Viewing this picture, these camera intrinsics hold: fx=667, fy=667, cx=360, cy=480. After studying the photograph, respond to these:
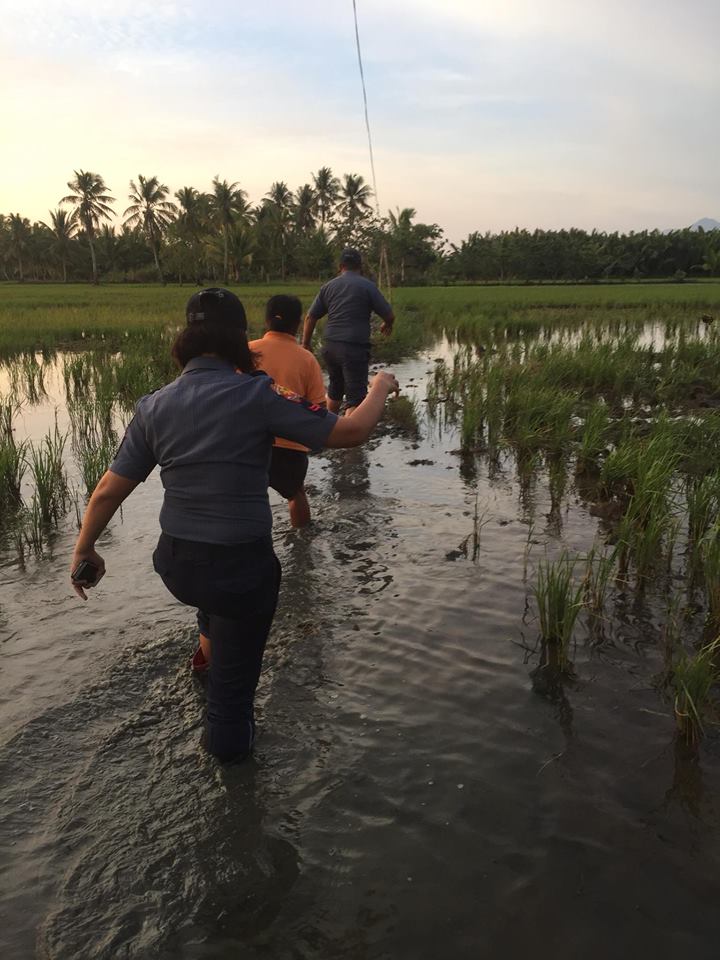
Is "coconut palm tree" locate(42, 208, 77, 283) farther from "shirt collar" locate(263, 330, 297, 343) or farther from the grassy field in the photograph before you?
"shirt collar" locate(263, 330, 297, 343)

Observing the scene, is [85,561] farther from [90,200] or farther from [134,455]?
[90,200]

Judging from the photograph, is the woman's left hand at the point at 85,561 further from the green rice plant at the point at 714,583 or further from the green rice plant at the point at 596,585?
the green rice plant at the point at 714,583

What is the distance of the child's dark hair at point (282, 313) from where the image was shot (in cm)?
439

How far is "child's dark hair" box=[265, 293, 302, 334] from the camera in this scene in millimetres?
4387

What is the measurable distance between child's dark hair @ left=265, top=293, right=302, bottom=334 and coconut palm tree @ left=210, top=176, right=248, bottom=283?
175 feet

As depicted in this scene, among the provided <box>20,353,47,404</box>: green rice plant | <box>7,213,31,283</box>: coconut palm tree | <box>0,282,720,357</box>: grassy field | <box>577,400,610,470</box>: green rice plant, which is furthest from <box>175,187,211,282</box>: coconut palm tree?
<box>577,400,610,470</box>: green rice plant

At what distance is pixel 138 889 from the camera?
1.99 metres

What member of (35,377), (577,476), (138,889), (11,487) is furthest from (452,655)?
(35,377)

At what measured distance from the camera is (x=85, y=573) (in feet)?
7.55

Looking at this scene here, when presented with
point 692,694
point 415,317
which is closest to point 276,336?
point 692,694

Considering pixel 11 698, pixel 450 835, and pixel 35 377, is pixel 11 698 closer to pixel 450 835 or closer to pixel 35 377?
pixel 450 835

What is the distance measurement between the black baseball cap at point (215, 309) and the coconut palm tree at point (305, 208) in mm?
71902

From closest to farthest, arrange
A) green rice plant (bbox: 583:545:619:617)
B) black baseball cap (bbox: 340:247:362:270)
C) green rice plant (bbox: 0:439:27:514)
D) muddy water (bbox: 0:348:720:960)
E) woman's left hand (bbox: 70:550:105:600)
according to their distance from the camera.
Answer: muddy water (bbox: 0:348:720:960)
woman's left hand (bbox: 70:550:105:600)
green rice plant (bbox: 583:545:619:617)
green rice plant (bbox: 0:439:27:514)
black baseball cap (bbox: 340:247:362:270)

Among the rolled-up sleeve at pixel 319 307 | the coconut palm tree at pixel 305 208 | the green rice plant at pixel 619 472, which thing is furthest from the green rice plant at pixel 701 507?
the coconut palm tree at pixel 305 208
